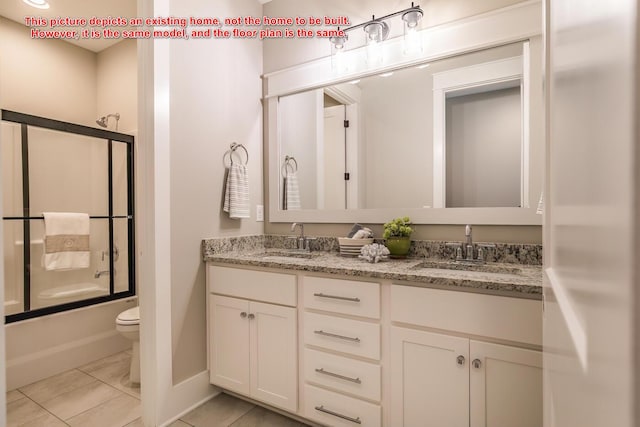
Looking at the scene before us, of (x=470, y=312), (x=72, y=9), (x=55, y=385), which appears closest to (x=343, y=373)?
(x=470, y=312)

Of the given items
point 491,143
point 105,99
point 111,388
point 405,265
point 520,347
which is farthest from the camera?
point 105,99

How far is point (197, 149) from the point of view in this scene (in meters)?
2.02

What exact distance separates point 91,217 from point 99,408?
4.56 ft

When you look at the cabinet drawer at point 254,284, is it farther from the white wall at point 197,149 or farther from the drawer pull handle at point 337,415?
the drawer pull handle at point 337,415

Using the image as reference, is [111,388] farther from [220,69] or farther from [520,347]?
[520,347]

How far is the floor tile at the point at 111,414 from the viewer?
181cm

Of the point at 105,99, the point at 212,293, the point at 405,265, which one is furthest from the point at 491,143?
Answer: the point at 105,99

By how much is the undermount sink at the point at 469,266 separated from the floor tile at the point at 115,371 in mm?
1922

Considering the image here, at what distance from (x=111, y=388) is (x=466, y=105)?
2.78 meters

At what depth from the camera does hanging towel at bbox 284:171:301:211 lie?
244 cm

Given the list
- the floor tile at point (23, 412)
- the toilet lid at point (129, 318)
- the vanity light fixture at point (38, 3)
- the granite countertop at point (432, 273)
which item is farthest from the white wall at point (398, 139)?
the vanity light fixture at point (38, 3)

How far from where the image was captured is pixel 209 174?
2100 millimetres

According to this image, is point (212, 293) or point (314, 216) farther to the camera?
point (314, 216)

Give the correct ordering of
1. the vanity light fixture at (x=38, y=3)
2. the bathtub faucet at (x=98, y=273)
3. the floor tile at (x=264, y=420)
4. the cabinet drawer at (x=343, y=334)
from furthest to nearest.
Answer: the bathtub faucet at (x=98, y=273) < the vanity light fixture at (x=38, y=3) < the floor tile at (x=264, y=420) < the cabinet drawer at (x=343, y=334)
